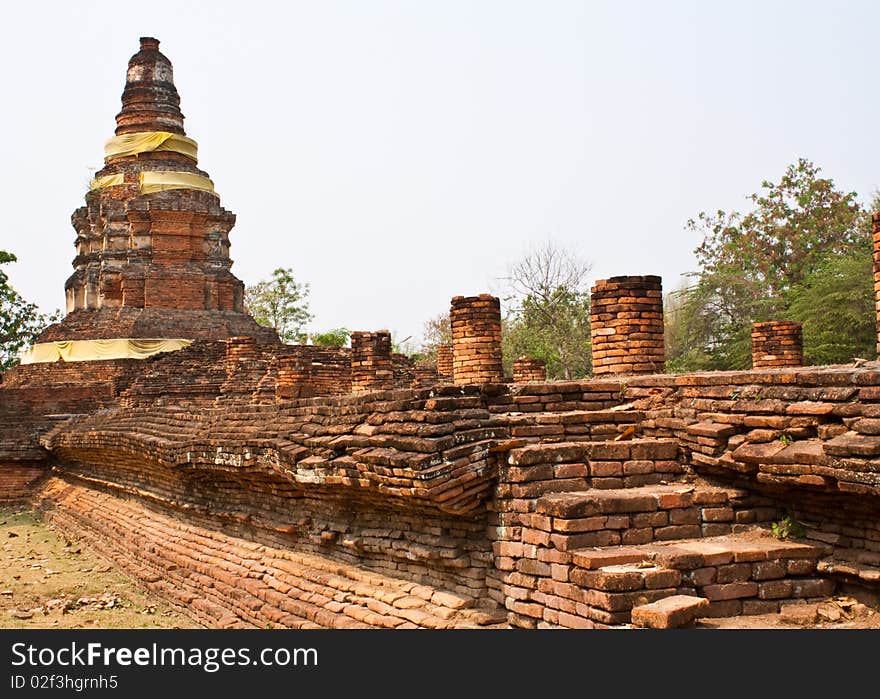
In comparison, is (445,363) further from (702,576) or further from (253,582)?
(702,576)

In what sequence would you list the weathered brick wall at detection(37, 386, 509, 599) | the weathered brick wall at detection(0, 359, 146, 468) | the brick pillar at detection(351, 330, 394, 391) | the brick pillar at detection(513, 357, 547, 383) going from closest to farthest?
the weathered brick wall at detection(37, 386, 509, 599)
the brick pillar at detection(351, 330, 394, 391)
the brick pillar at detection(513, 357, 547, 383)
the weathered brick wall at detection(0, 359, 146, 468)

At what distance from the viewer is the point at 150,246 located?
23406mm

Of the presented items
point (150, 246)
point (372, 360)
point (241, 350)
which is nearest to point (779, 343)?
point (372, 360)

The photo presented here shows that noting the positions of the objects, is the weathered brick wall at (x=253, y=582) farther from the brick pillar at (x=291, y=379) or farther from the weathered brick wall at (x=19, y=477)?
the weathered brick wall at (x=19, y=477)

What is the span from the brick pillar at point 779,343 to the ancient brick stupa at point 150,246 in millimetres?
14762

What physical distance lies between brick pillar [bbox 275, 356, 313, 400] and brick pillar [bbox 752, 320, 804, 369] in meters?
6.50

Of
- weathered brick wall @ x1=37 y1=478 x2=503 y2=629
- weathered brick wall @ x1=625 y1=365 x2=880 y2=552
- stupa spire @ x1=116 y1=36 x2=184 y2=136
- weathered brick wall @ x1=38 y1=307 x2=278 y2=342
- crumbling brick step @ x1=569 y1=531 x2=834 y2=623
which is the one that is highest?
stupa spire @ x1=116 y1=36 x2=184 y2=136

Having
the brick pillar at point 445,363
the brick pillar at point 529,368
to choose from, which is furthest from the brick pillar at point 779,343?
the brick pillar at point 445,363

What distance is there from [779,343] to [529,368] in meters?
5.16

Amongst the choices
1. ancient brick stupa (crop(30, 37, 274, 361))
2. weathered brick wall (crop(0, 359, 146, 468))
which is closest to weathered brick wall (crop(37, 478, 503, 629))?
weathered brick wall (crop(0, 359, 146, 468))

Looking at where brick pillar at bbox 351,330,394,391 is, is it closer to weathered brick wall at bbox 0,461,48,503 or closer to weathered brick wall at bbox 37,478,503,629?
weathered brick wall at bbox 37,478,503,629

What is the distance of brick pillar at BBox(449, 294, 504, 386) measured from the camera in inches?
360

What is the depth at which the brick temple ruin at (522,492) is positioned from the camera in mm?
4668

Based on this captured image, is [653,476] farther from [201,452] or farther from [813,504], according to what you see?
[201,452]
